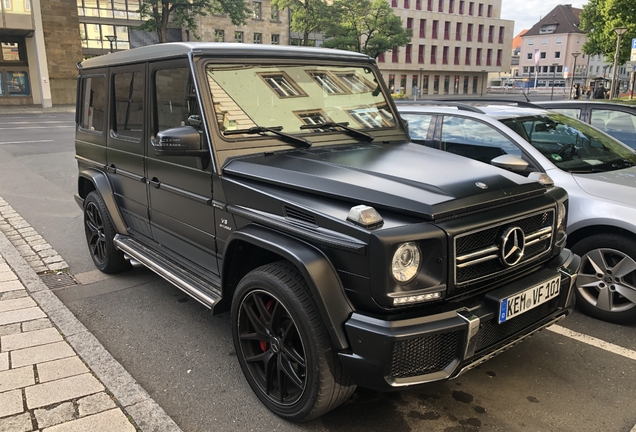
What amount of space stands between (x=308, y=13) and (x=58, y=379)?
42730 millimetres

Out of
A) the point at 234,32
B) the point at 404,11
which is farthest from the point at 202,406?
the point at 404,11

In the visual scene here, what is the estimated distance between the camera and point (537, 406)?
9.66 feet

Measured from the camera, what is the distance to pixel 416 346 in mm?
2295

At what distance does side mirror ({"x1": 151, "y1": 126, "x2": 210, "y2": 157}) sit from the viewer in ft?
10.0

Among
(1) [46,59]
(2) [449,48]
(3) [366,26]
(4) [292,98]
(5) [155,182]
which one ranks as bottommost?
(5) [155,182]

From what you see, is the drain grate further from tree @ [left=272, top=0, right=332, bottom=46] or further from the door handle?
tree @ [left=272, top=0, right=332, bottom=46]

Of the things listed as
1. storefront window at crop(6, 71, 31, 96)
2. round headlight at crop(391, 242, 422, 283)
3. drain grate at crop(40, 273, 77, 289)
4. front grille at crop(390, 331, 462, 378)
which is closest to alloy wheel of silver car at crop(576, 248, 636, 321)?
front grille at crop(390, 331, 462, 378)

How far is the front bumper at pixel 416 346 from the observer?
225cm

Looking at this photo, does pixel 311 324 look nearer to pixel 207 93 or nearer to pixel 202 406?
pixel 202 406

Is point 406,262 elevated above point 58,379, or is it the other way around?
point 406,262

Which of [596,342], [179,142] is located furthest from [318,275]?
[596,342]

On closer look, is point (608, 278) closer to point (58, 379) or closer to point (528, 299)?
point (528, 299)

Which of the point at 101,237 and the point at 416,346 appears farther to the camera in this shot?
the point at 101,237

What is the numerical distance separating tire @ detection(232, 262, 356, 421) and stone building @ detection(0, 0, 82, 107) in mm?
A: 38319
